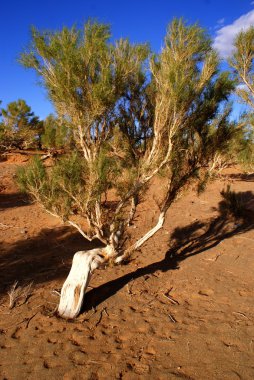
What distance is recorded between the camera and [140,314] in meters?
4.80

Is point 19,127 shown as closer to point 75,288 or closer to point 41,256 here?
point 41,256

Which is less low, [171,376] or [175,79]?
[175,79]

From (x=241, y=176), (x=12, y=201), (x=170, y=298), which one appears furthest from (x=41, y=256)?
(x=241, y=176)

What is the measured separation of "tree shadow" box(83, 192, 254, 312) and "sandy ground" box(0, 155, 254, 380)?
0.10ft

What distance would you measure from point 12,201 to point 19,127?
1107 centimetres

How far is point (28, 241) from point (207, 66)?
6823 mm

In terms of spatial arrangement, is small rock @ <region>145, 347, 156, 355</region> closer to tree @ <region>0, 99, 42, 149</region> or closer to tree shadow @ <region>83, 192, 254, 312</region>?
tree shadow @ <region>83, 192, 254, 312</region>

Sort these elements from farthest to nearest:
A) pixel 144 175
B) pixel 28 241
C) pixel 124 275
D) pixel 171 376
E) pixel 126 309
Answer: pixel 28 241
pixel 124 275
pixel 144 175
pixel 126 309
pixel 171 376

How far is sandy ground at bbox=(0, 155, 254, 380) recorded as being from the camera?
3564mm

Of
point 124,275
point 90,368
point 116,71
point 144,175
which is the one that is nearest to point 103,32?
point 116,71

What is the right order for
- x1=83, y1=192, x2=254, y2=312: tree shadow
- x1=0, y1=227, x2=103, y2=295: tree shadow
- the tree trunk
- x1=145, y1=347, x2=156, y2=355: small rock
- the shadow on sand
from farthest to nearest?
x1=0, y1=227, x2=103, y2=295: tree shadow → the shadow on sand → x1=83, y1=192, x2=254, y2=312: tree shadow → the tree trunk → x1=145, y1=347, x2=156, y2=355: small rock

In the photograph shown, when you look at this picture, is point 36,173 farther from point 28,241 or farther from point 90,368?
point 28,241

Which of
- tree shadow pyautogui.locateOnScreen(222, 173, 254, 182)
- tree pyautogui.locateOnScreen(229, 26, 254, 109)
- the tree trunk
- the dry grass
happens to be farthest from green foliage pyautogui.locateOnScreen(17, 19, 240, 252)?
tree shadow pyautogui.locateOnScreen(222, 173, 254, 182)

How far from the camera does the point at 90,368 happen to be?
11.6 ft
